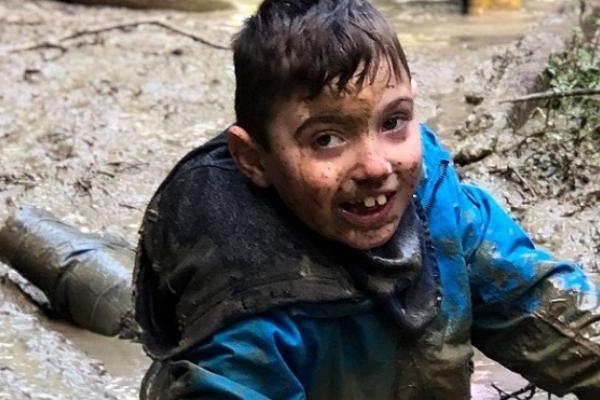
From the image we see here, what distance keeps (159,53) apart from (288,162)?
187 inches

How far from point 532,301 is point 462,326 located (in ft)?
0.47

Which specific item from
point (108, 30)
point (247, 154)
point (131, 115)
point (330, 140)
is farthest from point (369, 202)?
point (108, 30)

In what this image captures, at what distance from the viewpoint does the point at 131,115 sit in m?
5.72

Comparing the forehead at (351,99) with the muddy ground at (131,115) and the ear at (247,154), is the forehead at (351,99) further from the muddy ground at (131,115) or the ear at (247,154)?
the muddy ground at (131,115)

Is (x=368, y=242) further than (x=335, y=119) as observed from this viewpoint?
Yes

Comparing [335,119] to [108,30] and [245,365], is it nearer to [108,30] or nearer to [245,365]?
[245,365]

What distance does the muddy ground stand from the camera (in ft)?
11.7

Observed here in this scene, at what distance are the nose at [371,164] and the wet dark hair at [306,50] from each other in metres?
0.11

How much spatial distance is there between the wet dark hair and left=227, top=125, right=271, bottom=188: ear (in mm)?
40

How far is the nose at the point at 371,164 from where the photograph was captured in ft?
6.68

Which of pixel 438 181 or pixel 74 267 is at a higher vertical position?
pixel 438 181

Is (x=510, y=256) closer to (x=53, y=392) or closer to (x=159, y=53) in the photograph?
(x=53, y=392)

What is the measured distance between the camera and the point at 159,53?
6.72 metres

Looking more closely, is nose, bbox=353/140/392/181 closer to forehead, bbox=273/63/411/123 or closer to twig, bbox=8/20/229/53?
forehead, bbox=273/63/411/123
